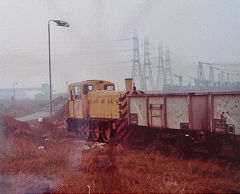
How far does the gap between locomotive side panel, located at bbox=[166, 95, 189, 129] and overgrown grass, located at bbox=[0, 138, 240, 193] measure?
1204 millimetres

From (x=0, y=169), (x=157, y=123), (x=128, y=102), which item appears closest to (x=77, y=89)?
(x=128, y=102)

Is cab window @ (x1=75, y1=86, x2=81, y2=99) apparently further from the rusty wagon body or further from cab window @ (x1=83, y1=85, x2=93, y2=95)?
the rusty wagon body

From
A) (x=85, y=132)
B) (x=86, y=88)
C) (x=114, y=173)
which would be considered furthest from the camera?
(x=85, y=132)

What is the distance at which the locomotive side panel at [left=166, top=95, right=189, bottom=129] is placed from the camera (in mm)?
9109

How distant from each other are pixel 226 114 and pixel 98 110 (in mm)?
7888

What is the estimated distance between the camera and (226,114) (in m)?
7.80

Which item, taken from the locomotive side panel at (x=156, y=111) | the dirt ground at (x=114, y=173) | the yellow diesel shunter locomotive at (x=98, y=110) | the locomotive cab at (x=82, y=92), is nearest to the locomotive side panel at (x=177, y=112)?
the locomotive side panel at (x=156, y=111)

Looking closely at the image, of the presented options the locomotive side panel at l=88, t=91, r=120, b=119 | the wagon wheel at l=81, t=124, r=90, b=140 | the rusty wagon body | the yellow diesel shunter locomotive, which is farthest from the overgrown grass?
the wagon wheel at l=81, t=124, r=90, b=140

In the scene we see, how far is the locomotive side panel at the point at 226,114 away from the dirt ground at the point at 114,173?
3.48ft

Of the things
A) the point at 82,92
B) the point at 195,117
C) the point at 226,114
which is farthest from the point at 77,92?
the point at 226,114

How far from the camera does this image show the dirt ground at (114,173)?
20.3 ft

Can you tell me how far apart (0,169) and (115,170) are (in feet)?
12.0

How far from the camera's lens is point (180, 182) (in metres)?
6.52

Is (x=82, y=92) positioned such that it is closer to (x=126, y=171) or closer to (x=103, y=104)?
(x=103, y=104)
